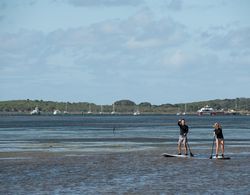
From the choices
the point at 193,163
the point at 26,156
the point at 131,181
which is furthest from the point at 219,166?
the point at 26,156

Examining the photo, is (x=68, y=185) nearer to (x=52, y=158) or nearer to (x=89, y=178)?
(x=89, y=178)

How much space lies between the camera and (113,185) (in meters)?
25.3

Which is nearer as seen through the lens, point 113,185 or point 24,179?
point 113,185

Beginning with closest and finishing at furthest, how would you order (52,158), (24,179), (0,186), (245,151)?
(0,186), (24,179), (52,158), (245,151)

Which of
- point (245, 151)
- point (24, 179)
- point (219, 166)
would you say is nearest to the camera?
point (24, 179)

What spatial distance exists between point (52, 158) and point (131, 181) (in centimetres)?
1246

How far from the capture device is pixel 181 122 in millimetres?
39406

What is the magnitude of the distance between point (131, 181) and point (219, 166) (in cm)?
723

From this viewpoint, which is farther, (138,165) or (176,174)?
(138,165)

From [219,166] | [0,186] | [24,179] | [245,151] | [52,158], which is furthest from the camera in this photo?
[245,151]

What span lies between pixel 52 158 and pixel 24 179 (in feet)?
35.6

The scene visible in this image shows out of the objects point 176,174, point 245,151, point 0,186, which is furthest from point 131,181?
point 245,151

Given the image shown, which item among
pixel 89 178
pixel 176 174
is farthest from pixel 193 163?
pixel 89 178

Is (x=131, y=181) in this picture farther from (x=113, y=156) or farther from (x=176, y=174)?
(x=113, y=156)
